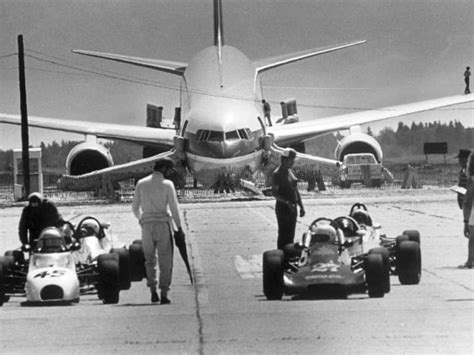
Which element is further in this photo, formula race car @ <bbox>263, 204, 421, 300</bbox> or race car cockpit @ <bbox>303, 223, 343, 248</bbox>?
race car cockpit @ <bbox>303, 223, 343, 248</bbox>

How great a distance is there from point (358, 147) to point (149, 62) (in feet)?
33.5

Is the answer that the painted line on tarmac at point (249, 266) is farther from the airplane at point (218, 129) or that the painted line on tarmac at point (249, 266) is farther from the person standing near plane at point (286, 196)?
the airplane at point (218, 129)

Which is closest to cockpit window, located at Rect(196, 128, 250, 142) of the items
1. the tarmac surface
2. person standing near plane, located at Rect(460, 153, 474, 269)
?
the tarmac surface

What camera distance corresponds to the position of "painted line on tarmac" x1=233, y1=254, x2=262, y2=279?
13875mm

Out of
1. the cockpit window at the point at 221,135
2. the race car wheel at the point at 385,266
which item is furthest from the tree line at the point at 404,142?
the race car wheel at the point at 385,266

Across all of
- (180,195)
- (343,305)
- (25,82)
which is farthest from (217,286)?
(180,195)

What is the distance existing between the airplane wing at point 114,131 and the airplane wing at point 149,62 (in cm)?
294

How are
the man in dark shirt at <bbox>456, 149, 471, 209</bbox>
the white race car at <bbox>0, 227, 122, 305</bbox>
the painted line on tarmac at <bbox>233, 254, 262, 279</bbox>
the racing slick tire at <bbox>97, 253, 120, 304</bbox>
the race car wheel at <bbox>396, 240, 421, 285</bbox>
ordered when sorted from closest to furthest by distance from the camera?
the white race car at <bbox>0, 227, 122, 305</bbox> → the racing slick tire at <bbox>97, 253, 120, 304</bbox> → the race car wheel at <bbox>396, 240, 421, 285</bbox> → the painted line on tarmac at <bbox>233, 254, 262, 279</bbox> → the man in dark shirt at <bbox>456, 149, 471, 209</bbox>

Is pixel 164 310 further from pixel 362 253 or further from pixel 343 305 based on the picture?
pixel 362 253

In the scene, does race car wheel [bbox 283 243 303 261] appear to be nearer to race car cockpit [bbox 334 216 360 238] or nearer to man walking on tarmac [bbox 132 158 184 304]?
race car cockpit [bbox 334 216 360 238]

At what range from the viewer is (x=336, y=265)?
447 inches

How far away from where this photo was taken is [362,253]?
12375 mm

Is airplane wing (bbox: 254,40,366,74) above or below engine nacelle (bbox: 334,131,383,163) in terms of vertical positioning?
above

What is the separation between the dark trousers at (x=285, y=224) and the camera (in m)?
14.8
